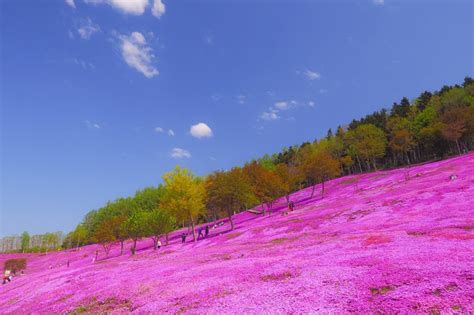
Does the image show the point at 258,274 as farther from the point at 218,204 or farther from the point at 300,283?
the point at 218,204

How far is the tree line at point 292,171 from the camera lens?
5428cm

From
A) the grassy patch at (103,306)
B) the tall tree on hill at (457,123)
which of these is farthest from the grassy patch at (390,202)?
the tall tree on hill at (457,123)

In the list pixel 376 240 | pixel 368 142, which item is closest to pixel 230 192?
pixel 376 240

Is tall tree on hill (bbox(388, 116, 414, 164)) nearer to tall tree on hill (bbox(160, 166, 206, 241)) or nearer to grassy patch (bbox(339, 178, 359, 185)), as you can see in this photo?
grassy patch (bbox(339, 178, 359, 185))

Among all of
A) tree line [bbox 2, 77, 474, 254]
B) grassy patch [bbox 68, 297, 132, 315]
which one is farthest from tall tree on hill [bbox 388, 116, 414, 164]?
grassy patch [bbox 68, 297, 132, 315]

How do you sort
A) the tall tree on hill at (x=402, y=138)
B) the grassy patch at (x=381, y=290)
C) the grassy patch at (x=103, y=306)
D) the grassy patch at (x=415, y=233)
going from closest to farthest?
1. the grassy patch at (x=381, y=290)
2. the grassy patch at (x=103, y=306)
3. the grassy patch at (x=415, y=233)
4. the tall tree on hill at (x=402, y=138)

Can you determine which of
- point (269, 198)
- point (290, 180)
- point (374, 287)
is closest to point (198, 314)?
point (374, 287)

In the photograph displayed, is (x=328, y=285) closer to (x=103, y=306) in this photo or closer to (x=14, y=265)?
(x=103, y=306)

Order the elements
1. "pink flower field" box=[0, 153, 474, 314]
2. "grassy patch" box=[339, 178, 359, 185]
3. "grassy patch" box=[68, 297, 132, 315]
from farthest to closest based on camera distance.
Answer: "grassy patch" box=[339, 178, 359, 185] < "grassy patch" box=[68, 297, 132, 315] < "pink flower field" box=[0, 153, 474, 314]

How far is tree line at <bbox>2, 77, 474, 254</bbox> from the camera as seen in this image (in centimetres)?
5428

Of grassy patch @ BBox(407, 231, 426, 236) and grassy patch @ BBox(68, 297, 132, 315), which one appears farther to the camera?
grassy patch @ BBox(407, 231, 426, 236)

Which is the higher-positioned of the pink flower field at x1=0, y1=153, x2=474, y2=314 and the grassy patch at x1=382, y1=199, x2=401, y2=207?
the grassy patch at x1=382, y1=199, x2=401, y2=207

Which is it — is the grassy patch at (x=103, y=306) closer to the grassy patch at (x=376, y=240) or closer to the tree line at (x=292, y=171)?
the grassy patch at (x=376, y=240)

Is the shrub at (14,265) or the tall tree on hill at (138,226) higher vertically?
the tall tree on hill at (138,226)
